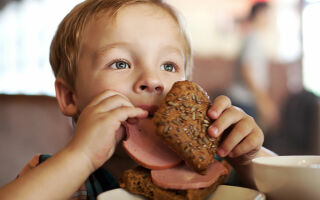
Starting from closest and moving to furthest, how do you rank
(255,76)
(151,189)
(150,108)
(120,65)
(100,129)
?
1. (151,189)
2. (100,129)
3. (150,108)
4. (120,65)
5. (255,76)

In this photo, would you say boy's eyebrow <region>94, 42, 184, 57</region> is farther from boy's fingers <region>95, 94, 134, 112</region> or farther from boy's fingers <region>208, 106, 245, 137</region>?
boy's fingers <region>208, 106, 245, 137</region>

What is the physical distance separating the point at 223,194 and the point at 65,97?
92 cm

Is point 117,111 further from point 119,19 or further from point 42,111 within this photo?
point 42,111

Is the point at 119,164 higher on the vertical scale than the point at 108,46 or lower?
lower

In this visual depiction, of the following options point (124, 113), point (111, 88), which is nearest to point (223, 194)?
point (124, 113)

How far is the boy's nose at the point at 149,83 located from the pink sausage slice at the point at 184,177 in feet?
1.13

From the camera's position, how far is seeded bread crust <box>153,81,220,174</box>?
795 millimetres

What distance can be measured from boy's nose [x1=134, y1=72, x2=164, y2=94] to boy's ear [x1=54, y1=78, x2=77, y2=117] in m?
0.41

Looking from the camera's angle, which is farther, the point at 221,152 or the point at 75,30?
the point at 75,30

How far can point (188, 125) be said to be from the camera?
0.84m

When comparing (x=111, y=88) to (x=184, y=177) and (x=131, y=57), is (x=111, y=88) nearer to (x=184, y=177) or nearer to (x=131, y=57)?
(x=131, y=57)

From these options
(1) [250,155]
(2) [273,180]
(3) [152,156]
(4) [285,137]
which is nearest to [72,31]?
(3) [152,156]

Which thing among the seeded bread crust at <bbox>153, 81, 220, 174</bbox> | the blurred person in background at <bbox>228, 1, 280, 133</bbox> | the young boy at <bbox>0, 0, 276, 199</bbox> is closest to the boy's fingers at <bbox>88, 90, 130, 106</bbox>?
the young boy at <bbox>0, 0, 276, 199</bbox>

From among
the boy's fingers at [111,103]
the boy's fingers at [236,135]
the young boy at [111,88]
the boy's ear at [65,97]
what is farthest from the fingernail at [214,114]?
the boy's ear at [65,97]
